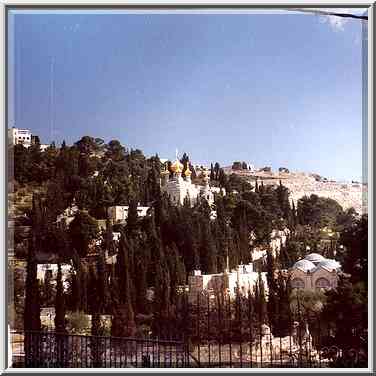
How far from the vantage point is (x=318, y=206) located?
6430 mm

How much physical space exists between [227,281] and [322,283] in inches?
35.7

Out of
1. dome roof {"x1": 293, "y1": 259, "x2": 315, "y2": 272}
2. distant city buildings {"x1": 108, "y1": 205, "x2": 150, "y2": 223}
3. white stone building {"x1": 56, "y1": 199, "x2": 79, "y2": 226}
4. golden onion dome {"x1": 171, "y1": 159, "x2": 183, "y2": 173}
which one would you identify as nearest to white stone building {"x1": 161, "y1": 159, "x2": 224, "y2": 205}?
golden onion dome {"x1": 171, "y1": 159, "x2": 183, "y2": 173}

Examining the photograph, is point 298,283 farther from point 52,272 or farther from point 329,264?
point 52,272

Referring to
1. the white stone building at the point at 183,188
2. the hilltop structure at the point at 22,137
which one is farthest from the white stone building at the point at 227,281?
the hilltop structure at the point at 22,137

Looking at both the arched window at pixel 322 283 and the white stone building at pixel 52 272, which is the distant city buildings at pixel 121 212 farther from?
the arched window at pixel 322 283

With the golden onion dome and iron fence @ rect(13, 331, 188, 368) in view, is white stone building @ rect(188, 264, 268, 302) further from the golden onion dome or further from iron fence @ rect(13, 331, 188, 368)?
the golden onion dome

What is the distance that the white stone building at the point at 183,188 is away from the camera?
6.41 metres

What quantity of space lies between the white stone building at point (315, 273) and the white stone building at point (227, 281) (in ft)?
1.04

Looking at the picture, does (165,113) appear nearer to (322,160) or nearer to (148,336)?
(322,160)

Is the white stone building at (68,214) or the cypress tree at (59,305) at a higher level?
the white stone building at (68,214)

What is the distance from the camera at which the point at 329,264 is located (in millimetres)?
6352

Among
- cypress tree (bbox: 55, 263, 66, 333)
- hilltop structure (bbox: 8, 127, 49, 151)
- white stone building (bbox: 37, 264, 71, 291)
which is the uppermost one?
hilltop structure (bbox: 8, 127, 49, 151)

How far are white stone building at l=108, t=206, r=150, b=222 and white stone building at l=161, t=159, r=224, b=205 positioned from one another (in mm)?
276

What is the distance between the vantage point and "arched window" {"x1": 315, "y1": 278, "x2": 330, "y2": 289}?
6320mm
